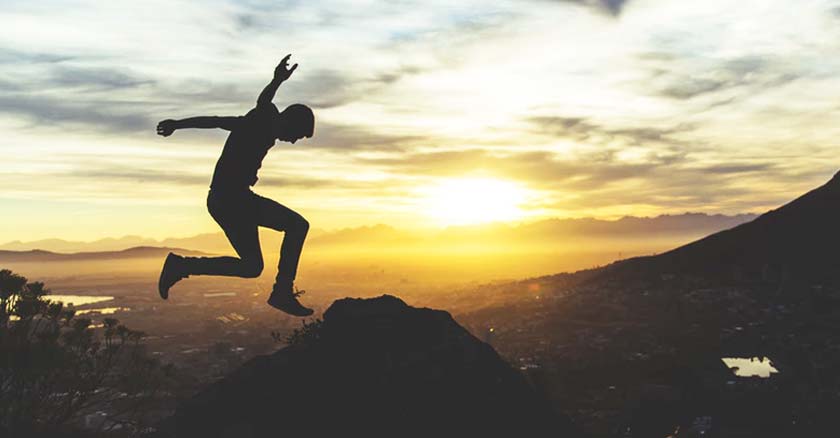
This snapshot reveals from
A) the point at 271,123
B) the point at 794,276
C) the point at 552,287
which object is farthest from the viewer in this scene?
the point at 552,287

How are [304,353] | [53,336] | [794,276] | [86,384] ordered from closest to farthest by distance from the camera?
[304,353] < [53,336] < [86,384] < [794,276]

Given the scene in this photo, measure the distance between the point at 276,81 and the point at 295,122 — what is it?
23.6 inches

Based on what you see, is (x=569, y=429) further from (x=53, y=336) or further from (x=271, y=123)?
(x=53, y=336)

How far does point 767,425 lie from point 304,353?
45902mm

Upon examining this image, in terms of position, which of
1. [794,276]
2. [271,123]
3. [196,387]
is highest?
[271,123]

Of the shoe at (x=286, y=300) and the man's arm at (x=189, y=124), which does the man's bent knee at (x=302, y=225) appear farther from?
the man's arm at (x=189, y=124)

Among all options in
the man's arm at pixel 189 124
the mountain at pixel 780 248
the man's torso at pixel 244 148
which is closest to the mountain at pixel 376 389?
the man's torso at pixel 244 148

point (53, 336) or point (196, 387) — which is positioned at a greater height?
point (53, 336)

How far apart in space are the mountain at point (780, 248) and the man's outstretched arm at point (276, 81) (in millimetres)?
94479

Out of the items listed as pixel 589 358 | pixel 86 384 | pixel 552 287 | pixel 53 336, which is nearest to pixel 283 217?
pixel 53 336

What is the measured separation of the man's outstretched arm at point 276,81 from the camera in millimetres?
8125

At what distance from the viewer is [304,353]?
952cm

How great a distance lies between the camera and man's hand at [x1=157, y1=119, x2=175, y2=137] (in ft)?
26.5

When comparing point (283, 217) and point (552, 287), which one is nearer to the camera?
point (283, 217)
